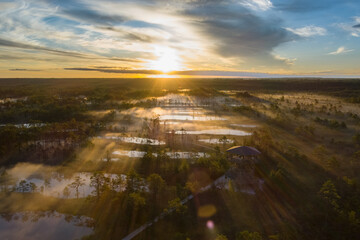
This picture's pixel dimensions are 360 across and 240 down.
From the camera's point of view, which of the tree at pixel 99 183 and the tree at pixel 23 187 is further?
the tree at pixel 23 187

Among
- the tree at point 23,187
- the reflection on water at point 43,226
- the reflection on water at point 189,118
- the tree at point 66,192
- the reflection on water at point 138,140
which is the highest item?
the reflection on water at point 189,118

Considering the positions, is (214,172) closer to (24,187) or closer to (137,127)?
(24,187)

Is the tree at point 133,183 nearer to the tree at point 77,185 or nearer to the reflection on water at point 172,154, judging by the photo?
the tree at point 77,185

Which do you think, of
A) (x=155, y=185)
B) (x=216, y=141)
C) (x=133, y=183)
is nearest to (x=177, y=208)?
(x=155, y=185)

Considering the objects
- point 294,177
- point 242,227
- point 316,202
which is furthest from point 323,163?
point 242,227

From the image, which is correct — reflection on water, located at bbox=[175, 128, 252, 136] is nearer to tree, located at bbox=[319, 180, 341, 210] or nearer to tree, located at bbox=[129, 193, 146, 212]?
tree, located at bbox=[319, 180, 341, 210]

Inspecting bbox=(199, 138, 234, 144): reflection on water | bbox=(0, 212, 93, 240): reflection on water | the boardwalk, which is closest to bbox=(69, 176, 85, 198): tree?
bbox=(0, 212, 93, 240): reflection on water

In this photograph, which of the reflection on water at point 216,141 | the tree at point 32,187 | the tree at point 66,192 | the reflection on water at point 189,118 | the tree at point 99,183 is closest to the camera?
the tree at point 99,183

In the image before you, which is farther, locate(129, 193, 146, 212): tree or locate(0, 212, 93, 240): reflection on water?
locate(129, 193, 146, 212): tree

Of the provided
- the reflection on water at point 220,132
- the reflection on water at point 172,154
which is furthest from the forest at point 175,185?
the reflection on water at point 220,132

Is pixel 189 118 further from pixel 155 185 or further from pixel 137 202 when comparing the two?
pixel 137 202
